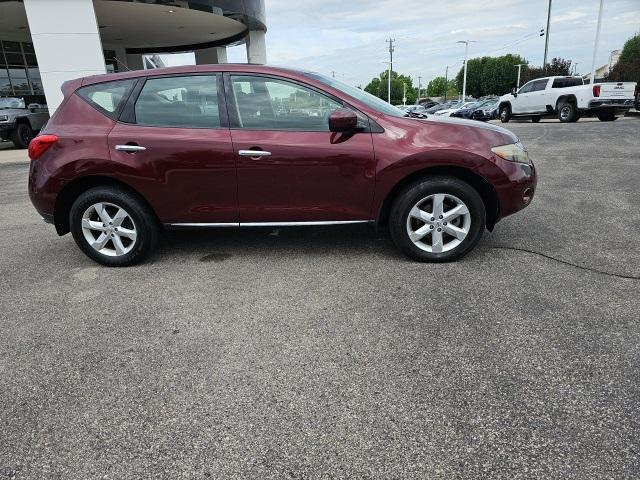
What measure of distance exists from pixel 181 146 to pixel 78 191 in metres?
1.12

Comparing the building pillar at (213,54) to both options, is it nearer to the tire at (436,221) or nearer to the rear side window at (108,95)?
the rear side window at (108,95)

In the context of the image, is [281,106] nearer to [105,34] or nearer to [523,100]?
[523,100]

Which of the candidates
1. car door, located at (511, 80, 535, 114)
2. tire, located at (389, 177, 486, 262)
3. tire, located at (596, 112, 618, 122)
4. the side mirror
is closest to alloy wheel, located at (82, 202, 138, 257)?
the side mirror

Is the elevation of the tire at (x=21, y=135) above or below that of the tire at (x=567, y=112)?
above

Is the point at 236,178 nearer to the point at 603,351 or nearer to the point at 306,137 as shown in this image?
the point at 306,137

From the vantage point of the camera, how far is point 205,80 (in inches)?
161

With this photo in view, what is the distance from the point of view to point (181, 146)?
3.98 metres

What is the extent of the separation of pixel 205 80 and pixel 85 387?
8.66ft

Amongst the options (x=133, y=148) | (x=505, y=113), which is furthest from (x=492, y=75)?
(x=133, y=148)

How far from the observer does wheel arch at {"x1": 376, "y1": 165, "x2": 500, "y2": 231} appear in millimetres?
3992

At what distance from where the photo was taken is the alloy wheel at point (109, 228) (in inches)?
166

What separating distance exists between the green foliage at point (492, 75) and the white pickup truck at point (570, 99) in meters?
76.6

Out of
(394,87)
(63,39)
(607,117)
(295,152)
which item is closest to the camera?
(295,152)

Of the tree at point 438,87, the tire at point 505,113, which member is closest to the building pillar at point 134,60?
the tire at point 505,113
